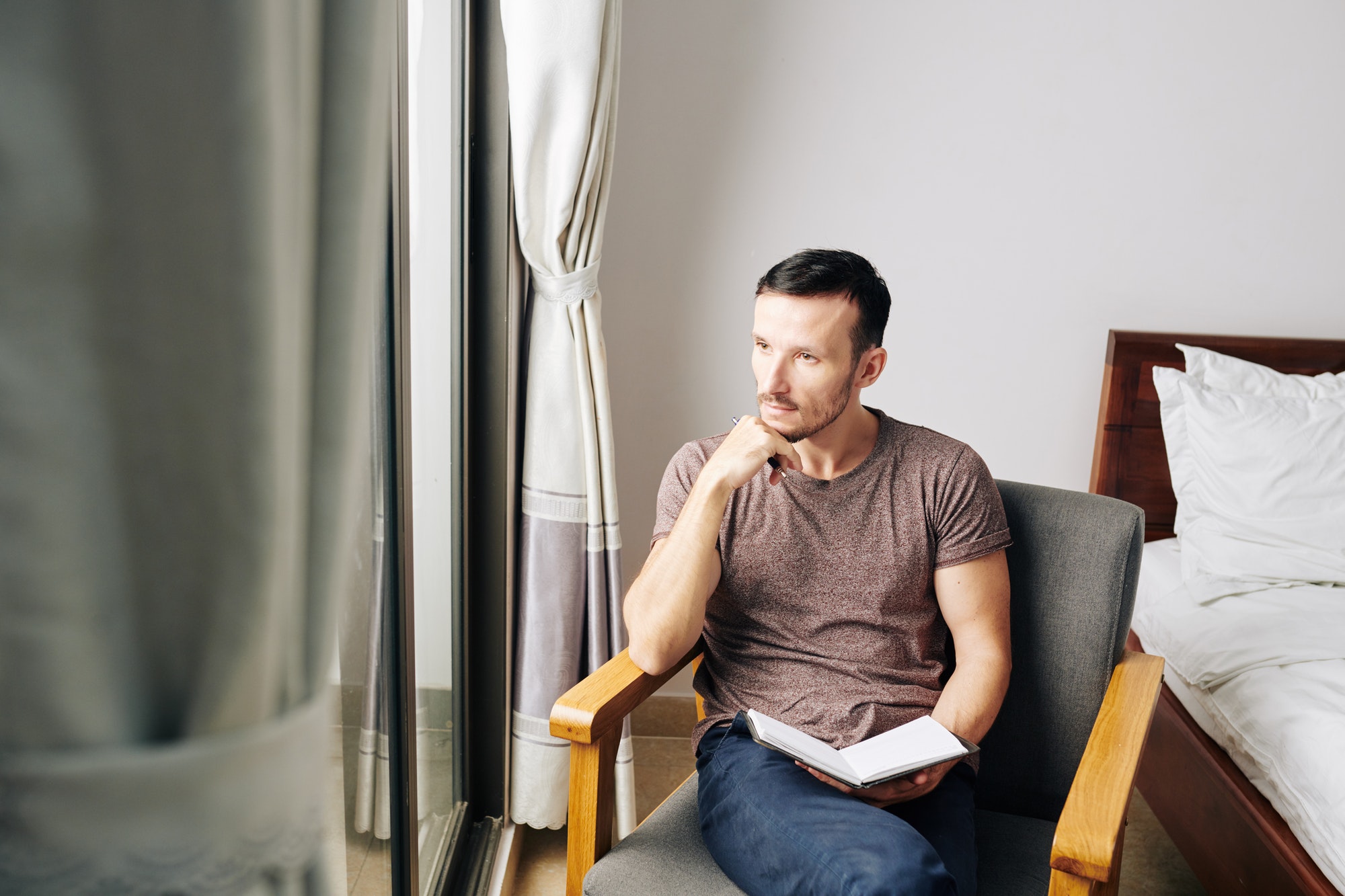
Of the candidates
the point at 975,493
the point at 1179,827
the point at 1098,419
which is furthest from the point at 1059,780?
the point at 1098,419

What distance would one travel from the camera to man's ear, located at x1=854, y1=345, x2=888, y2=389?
151 cm

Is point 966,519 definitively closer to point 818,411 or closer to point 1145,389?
point 818,411

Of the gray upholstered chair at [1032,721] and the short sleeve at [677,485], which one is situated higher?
the short sleeve at [677,485]

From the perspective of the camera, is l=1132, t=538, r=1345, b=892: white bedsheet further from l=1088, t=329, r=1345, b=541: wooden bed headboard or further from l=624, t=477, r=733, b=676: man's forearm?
l=624, t=477, r=733, b=676: man's forearm

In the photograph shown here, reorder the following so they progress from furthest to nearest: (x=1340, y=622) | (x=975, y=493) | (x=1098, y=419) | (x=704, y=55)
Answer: (x=1098, y=419), (x=704, y=55), (x=1340, y=622), (x=975, y=493)

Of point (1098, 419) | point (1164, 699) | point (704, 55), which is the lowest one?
point (1164, 699)

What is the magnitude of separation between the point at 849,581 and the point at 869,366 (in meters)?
0.37

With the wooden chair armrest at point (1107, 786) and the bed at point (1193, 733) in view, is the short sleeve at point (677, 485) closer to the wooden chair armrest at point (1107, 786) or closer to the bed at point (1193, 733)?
the wooden chair armrest at point (1107, 786)

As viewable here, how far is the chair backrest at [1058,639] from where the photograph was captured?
58.9 inches

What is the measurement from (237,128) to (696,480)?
4.15 ft

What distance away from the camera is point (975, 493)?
1.47 m

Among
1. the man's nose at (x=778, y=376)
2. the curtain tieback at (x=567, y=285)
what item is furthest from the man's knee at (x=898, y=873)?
the curtain tieback at (x=567, y=285)

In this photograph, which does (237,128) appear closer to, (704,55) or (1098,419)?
(704,55)

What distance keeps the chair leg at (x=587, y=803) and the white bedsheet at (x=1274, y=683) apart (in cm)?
114
